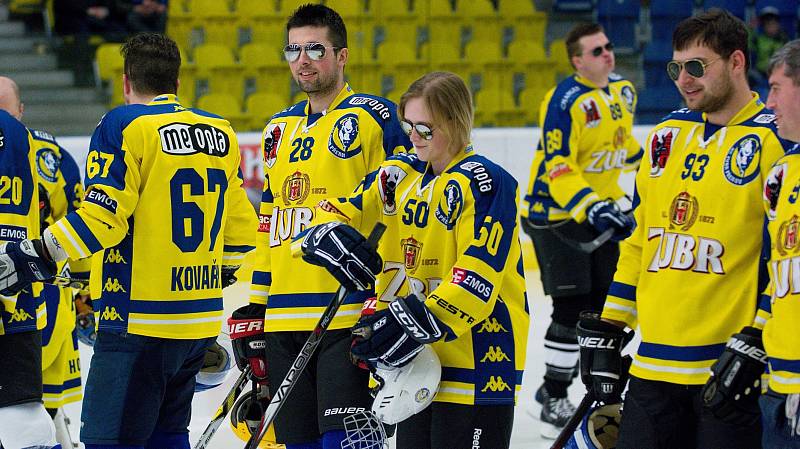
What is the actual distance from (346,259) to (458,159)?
35cm

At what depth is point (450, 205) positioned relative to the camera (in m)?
2.76

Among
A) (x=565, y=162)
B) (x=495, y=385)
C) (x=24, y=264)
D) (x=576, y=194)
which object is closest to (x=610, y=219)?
(x=576, y=194)

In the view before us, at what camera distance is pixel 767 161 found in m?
2.70

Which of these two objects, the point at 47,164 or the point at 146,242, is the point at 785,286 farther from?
the point at 47,164

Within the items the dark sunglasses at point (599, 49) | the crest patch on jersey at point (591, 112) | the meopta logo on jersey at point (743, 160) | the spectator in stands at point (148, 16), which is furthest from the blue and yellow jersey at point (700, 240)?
the spectator in stands at point (148, 16)

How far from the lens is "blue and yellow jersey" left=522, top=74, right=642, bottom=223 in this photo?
16.1ft

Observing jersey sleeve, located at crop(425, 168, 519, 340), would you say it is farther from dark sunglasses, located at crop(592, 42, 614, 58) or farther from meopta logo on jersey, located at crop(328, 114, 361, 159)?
dark sunglasses, located at crop(592, 42, 614, 58)

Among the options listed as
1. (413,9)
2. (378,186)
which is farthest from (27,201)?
(413,9)

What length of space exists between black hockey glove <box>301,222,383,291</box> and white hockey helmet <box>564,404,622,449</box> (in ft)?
2.18

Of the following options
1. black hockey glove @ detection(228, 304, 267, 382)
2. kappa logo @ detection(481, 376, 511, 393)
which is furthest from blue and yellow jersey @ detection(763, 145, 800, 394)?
black hockey glove @ detection(228, 304, 267, 382)

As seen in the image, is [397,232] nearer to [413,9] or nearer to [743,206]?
[743,206]

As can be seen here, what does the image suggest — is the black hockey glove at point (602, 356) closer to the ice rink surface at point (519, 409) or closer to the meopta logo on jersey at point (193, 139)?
the meopta logo on jersey at point (193, 139)

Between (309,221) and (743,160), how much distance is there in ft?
3.81

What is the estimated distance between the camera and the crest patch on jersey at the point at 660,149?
2.90 meters
